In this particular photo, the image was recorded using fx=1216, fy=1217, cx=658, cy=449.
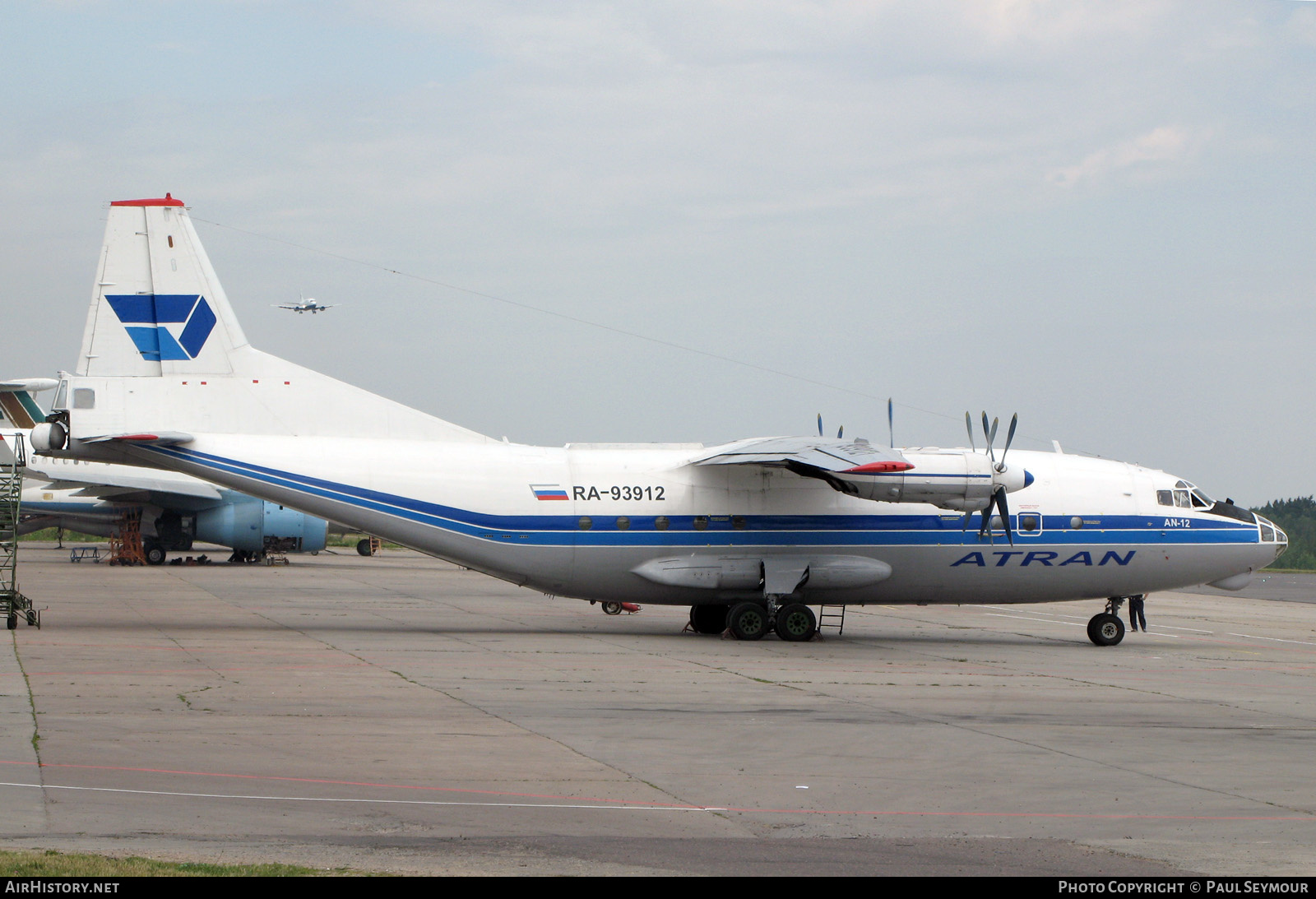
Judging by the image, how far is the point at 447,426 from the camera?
2531 cm

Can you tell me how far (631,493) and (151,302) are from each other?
33.1 feet

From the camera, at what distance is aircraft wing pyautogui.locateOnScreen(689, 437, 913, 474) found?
22.0 m

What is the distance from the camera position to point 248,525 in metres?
50.8

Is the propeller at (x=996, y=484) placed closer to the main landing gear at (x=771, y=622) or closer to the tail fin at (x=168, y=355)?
the main landing gear at (x=771, y=622)

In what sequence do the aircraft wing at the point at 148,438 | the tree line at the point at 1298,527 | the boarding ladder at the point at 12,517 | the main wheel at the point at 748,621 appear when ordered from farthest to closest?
the tree line at the point at 1298,527, the main wheel at the point at 748,621, the boarding ladder at the point at 12,517, the aircraft wing at the point at 148,438

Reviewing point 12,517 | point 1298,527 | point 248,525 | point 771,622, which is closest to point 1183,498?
point 771,622

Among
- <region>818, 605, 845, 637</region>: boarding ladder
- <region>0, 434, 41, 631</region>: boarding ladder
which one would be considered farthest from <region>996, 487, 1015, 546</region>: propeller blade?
<region>0, 434, 41, 631</region>: boarding ladder

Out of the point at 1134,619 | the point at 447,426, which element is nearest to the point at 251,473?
the point at 447,426

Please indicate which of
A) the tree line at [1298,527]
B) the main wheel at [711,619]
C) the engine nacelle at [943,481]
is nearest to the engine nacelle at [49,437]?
the main wheel at [711,619]

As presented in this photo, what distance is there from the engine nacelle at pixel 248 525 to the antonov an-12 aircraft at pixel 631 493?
27.8 m

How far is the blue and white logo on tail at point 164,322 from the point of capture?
23484mm

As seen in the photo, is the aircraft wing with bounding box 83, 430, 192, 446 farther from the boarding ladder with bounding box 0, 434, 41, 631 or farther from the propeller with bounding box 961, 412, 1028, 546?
the propeller with bounding box 961, 412, 1028, 546

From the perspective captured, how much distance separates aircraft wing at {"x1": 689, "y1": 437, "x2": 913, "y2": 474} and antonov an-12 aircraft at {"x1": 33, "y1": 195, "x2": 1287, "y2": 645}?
67 mm
